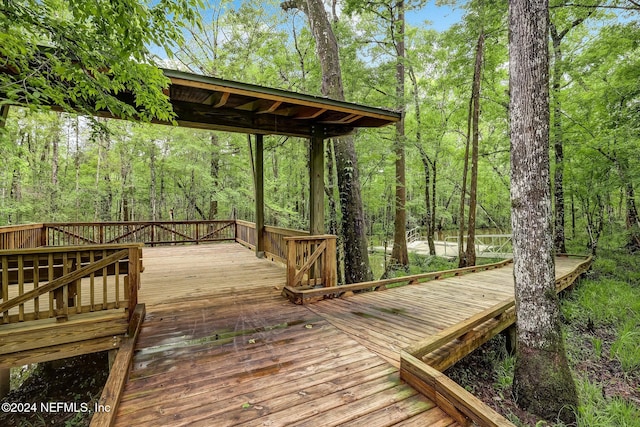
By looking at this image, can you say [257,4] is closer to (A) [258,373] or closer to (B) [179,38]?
(B) [179,38]

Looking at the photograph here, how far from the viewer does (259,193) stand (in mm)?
6762

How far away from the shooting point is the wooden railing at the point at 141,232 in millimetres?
8164

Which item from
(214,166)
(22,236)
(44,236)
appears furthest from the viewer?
(214,166)

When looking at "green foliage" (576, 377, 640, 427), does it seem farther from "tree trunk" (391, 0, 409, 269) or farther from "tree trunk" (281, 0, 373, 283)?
"tree trunk" (391, 0, 409, 269)

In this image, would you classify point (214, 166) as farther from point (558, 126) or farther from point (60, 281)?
point (558, 126)

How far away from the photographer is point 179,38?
2.74 m

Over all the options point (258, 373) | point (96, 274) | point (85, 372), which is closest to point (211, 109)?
point (96, 274)

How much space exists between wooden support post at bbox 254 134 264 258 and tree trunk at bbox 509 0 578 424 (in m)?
4.92

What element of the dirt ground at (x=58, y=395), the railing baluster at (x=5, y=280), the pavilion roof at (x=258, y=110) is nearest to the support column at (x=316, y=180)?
the pavilion roof at (x=258, y=110)

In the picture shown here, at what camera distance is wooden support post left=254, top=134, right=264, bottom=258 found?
644cm

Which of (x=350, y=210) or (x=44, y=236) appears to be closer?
(x=350, y=210)

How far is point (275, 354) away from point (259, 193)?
4.63 metres

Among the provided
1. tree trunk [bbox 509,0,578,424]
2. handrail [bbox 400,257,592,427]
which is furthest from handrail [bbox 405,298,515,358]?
tree trunk [bbox 509,0,578,424]

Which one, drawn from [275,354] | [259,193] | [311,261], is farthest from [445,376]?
[259,193]
